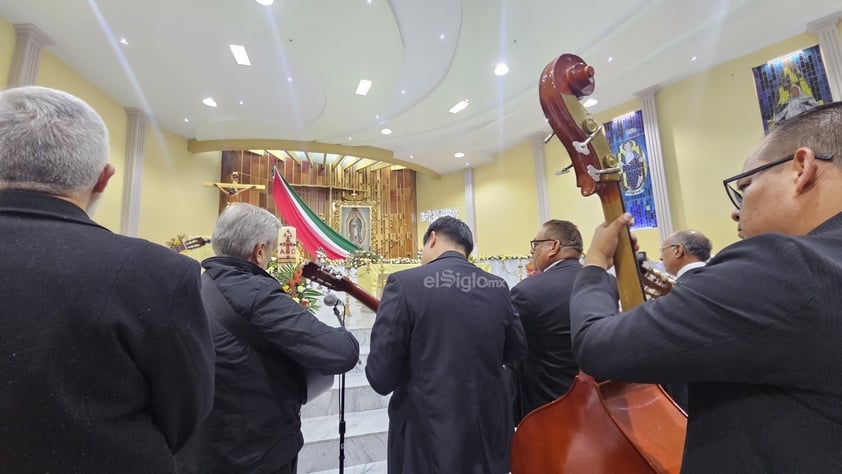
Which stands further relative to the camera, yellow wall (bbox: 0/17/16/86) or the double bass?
yellow wall (bbox: 0/17/16/86)

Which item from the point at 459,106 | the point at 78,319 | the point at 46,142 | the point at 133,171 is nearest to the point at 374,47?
the point at 459,106

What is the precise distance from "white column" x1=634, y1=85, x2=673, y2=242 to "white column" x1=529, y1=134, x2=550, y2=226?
2368mm

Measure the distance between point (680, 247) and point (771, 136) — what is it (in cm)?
174

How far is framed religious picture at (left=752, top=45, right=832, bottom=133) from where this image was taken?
5098 millimetres

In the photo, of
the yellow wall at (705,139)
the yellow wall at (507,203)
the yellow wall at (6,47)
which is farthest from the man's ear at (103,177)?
the yellow wall at (507,203)

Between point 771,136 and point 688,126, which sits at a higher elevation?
point 688,126

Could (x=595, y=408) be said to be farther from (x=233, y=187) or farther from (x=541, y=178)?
(x=233, y=187)

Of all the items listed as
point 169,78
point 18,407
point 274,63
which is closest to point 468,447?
point 18,407

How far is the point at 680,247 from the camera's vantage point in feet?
6.95

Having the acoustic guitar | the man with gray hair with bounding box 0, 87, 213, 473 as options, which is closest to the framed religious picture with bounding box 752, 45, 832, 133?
the acoustic guitar

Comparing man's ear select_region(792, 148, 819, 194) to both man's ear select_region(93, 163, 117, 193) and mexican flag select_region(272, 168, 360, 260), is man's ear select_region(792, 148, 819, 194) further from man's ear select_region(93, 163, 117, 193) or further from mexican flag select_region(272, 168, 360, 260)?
mexican flag select_region(272, 168, 360, 260)

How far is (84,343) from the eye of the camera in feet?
1.84

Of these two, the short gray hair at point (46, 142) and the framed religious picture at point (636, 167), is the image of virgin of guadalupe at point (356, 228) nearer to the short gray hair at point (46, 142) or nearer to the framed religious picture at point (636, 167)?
the framed religious picture at point (636, 167)

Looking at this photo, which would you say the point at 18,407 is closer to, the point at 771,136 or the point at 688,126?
the point at 771,136
